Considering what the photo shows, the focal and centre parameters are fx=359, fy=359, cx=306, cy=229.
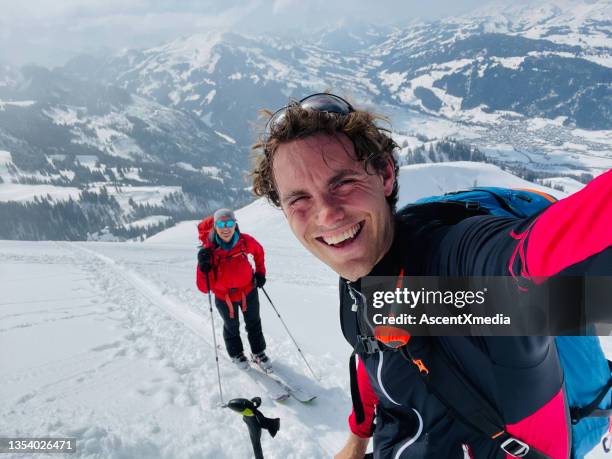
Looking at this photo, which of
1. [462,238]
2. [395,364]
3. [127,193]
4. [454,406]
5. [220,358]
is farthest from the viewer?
[127,193]

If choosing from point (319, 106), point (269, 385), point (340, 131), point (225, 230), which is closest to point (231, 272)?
point (225, 230)

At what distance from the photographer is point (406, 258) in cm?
186

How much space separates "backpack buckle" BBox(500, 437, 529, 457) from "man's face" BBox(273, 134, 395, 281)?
Result: 1.06 metres

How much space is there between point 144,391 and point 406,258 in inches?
211

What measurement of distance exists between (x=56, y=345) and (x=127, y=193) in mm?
210161

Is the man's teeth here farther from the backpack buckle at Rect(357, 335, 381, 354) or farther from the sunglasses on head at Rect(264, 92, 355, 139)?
the sunglasses on head at Rect(264, 92, 355, 139)

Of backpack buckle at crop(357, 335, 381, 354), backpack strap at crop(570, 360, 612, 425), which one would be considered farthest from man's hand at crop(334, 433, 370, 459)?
backpack strap at crop(570, 360, 612, 425)

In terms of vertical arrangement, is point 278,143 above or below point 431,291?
above

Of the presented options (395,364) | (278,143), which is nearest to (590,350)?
(395,364)

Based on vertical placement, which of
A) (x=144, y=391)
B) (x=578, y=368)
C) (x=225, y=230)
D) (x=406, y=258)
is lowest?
(x=144, y=391)

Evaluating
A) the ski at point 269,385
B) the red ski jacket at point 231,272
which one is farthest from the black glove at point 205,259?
the ski at point 269,385

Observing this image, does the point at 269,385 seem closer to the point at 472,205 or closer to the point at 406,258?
the point at 406,258

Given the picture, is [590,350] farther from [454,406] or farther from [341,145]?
[341,145]

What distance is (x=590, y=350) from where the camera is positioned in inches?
76.0
